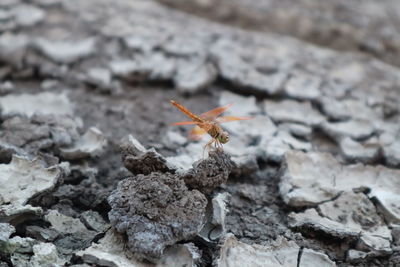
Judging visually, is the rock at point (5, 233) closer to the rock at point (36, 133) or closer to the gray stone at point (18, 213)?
the gray stone at point (18, 213)

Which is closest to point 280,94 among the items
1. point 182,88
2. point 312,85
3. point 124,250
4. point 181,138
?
point 312,85

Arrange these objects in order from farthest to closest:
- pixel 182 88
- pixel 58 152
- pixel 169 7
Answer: pixel 169 7 < pixel 182 88 < pixel 58 152

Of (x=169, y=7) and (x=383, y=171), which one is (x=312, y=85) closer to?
(x=383, y=171)

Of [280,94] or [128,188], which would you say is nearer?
[128,188]

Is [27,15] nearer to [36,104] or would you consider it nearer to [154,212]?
[36,104]

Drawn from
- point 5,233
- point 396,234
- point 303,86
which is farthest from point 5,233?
point 303,86

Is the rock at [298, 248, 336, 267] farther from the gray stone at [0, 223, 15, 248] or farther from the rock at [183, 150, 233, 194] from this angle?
the gray stone at [0, 223, 15, 248]

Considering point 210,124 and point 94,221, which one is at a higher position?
point 210,124
